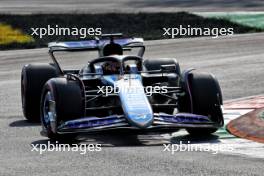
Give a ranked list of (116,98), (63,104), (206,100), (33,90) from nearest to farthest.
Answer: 1. (63,104)
2. (206,100)
3. (116,98)
4. (33,90)

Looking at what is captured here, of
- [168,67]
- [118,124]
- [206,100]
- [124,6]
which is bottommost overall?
[118,124]

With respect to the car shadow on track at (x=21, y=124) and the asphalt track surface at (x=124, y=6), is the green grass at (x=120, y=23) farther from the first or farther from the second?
the car shadow on track at (x=21, y=124)

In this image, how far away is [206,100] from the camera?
14.0 metres

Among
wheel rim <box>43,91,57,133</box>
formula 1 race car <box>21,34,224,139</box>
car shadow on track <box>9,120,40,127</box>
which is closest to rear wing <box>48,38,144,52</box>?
formula 1 race car <box>21,34,224,139</box>

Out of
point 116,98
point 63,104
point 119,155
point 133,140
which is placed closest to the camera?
point 119,155

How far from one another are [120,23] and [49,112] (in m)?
17.0

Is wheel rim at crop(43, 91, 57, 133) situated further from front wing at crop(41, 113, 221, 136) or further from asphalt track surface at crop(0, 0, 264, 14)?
asphalt track surface at crop(0, 0, 264, 14)

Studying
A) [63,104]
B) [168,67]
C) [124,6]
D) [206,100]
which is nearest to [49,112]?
[63,104]

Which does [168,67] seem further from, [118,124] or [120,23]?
[120,23]

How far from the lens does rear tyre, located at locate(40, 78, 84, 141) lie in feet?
44.4

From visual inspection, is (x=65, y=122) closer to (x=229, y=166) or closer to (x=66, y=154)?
(x=66, y=154)

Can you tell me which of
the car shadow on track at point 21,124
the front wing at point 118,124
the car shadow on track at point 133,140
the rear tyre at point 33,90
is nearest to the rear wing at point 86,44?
the rear tyre at point 33,90

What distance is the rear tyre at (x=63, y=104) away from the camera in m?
13.5

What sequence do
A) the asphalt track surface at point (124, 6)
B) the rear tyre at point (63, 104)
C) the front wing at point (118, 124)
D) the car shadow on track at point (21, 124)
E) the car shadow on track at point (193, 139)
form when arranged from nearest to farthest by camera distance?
the front wing at point (118, 124) < the car shadow on track at point (193, 139) < the rear tyre at point (63, 104) < the car shadow on track at point (21, 124) < the asphalt track surface at point (124, 6)
